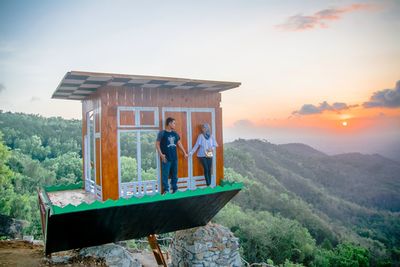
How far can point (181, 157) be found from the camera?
31.0 ft

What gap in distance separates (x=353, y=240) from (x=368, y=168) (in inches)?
709

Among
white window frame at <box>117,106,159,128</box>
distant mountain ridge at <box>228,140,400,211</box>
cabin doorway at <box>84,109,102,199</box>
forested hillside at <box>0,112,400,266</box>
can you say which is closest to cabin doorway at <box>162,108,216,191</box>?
white window frame at <box>117,106,159,128</box>

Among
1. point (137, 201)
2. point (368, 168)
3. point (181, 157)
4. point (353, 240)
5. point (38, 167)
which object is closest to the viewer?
point (137, 201)

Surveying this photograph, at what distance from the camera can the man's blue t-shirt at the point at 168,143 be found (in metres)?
8.61

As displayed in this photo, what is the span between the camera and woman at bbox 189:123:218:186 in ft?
31.1

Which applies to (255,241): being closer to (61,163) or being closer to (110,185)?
(61,163)

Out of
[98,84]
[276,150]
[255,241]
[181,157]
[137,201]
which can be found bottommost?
[255,241]

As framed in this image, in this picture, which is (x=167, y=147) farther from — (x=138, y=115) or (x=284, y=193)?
(x=284, y=193)

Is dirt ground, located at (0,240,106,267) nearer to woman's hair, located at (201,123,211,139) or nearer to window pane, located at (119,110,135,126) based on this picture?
window pane, located at (119,110,135,126)

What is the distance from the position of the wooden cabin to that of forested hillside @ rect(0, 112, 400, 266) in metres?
15.4

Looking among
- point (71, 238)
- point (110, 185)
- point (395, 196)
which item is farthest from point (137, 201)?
point (395, 196)

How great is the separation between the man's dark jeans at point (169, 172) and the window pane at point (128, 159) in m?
22.4

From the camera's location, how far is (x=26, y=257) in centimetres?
1074

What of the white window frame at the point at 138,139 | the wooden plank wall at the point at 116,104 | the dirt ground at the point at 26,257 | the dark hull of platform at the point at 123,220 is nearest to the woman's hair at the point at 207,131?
the wooden plank wall at the point at 116,104
